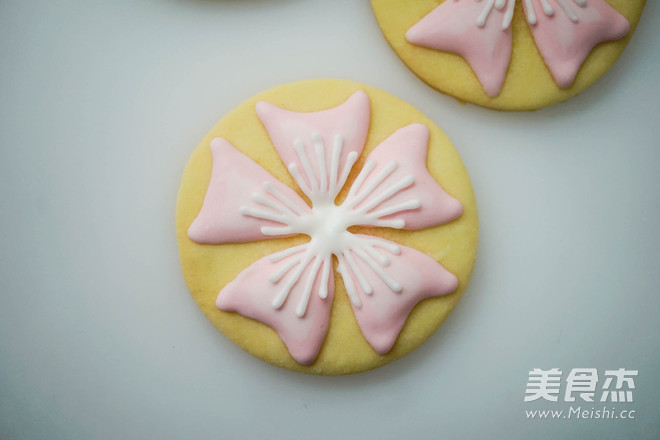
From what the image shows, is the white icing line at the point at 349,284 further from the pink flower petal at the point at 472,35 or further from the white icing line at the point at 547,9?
the white icing line at the point at 547,9

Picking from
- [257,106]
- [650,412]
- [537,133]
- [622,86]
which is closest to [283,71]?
[257,106]

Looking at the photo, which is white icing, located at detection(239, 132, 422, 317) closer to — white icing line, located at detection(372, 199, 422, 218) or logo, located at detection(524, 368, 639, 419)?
white icing line, located at detection(372, 199, 422, 218)

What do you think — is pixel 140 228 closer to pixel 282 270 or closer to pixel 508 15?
pixel 282 270

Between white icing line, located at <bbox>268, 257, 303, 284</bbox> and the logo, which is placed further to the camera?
the logo

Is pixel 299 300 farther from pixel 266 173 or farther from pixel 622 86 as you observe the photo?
pixel 622 86

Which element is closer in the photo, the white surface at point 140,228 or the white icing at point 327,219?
the white icing at point 327,219

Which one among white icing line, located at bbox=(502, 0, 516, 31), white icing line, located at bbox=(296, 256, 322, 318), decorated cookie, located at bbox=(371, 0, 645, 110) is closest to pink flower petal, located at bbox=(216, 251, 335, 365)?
white icing line, located at bbox=(296, 256, 322, 318)

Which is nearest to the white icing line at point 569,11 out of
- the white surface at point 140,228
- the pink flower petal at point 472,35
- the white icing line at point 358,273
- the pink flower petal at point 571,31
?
the pink flower petal at point 571,31
